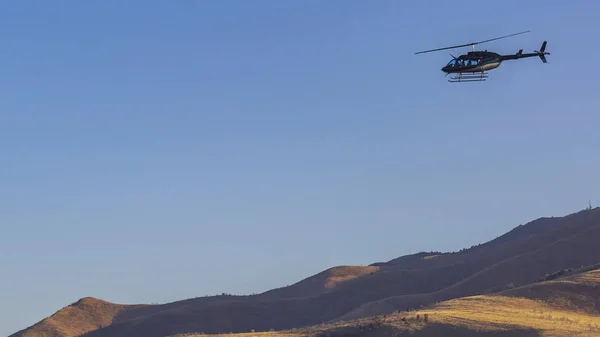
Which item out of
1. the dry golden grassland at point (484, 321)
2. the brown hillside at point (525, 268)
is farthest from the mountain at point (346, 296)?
the dry golden grassland at point (484, 321)

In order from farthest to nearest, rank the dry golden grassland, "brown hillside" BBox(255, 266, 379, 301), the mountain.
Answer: "brown hillside" BBox(255, 266, 379, 301), the mountain, the dry golden grassland

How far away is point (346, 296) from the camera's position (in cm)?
9475

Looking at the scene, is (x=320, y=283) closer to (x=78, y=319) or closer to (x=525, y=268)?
(x=525, y=268)

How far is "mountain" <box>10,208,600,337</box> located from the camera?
83.8 m

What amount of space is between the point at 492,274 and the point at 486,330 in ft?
137

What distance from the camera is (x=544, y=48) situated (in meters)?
62.7

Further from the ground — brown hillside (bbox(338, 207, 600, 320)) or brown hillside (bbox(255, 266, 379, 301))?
brown hillside (bbox(255, 266, 379, 301))

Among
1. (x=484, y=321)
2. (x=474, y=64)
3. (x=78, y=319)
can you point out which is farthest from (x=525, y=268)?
(x=78, y=319)

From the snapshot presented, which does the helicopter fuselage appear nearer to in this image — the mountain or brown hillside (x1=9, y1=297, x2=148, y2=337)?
the mountain

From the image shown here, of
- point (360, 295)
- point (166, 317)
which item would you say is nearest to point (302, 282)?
point (360, 295)

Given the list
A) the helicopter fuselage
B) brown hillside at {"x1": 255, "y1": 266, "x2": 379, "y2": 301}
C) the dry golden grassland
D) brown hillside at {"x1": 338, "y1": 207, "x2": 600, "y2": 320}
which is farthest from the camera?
brown hillside at {"x1": 255, "y1": 266, "x2": 379, "y2": 301}

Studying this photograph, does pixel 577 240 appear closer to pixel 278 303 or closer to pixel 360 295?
pixel 360 295

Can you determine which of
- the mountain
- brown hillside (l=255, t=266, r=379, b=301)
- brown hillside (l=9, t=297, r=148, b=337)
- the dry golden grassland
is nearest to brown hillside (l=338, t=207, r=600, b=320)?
the mountain

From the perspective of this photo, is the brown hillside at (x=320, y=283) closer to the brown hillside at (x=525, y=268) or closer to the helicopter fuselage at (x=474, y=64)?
the brown hillside at (x=525, y=268)
